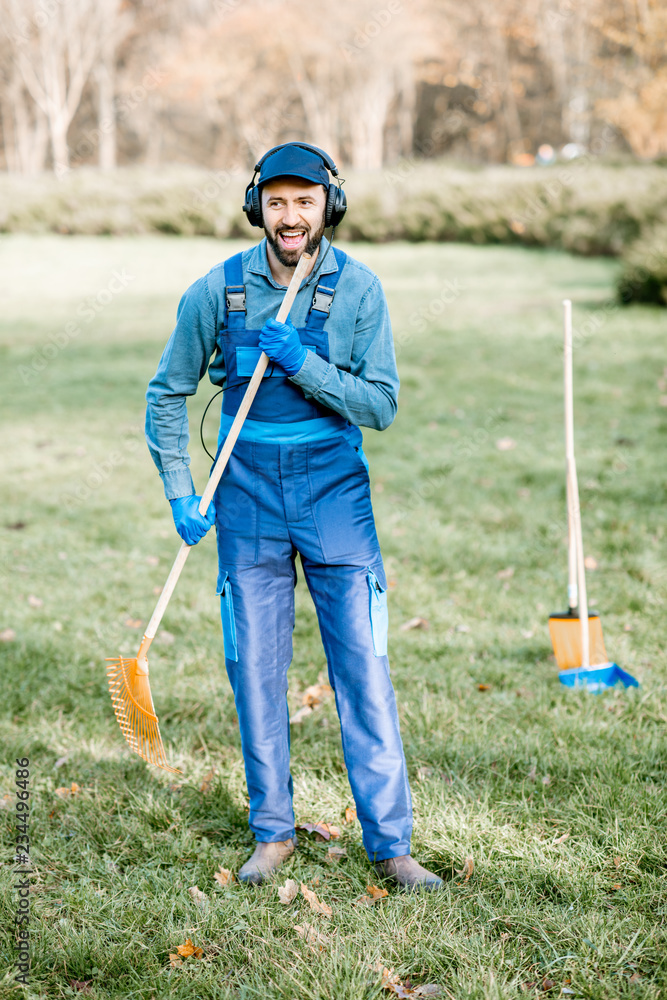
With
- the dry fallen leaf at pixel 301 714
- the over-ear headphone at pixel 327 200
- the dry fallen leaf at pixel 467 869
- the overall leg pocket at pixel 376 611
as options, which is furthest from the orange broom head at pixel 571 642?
the over-ear headphone at pixel 327 200

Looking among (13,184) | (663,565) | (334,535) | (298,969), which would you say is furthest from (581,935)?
(13,184)

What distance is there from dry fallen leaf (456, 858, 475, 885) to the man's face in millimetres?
2003

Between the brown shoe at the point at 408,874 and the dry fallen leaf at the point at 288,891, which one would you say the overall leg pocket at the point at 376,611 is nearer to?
the brown shoe at the point at 408,874

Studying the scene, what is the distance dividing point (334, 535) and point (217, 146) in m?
51.5

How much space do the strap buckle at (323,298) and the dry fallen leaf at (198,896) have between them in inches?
73.6

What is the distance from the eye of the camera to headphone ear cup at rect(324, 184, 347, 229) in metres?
2.63

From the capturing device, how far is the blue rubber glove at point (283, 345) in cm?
250

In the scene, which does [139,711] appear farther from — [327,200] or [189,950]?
[327,200]

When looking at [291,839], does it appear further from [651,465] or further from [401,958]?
[651,465]

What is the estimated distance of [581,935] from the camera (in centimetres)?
261

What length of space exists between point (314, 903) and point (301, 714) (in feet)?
3.98

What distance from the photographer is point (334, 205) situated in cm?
265

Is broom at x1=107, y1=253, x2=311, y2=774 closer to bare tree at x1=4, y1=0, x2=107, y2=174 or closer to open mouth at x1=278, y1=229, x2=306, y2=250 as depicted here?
open mouth at x1=278, y1=229, x2=306, y2=250

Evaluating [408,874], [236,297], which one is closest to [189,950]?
[408,874]
